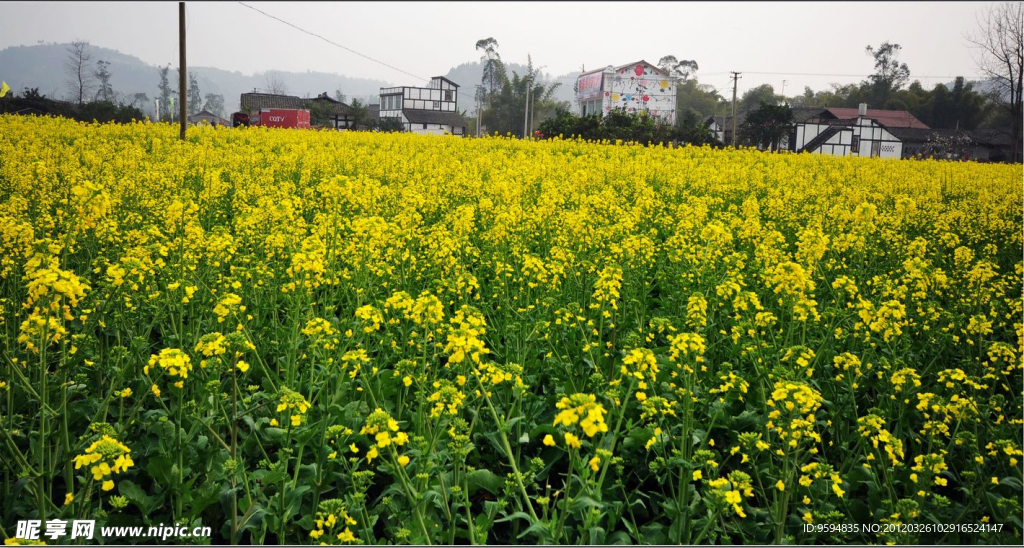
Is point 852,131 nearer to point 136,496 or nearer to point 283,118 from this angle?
point 283,118

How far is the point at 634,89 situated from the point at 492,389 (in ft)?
165

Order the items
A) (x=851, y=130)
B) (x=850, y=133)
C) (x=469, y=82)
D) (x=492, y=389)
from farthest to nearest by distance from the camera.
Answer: (x=469, y=82), (x=850, y=133), (x=851, y=130), (x=492, y=389)

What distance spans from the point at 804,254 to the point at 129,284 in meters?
4.27

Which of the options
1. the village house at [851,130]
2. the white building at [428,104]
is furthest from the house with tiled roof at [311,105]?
the village house at [851,130]

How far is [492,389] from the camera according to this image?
331cm

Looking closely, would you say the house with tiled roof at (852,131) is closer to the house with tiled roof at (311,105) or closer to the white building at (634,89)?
the white building at (634,89)

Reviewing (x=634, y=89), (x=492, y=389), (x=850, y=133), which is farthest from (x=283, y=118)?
(x=492, y=389)

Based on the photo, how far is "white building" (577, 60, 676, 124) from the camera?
49312mm

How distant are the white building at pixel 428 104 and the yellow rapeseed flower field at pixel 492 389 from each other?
189 ft

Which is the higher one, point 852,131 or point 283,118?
point 852,131

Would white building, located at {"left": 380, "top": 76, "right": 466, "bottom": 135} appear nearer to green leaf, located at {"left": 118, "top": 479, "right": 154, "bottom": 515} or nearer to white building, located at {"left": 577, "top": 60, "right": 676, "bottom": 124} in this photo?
white building, located at {"left": 577, "top": 60, "right": 676, "bottom": 124}

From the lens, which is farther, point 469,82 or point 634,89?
point 469,82

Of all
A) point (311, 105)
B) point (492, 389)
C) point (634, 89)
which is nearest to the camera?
point (492, 389)

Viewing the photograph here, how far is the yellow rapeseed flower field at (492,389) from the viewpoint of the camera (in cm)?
242
